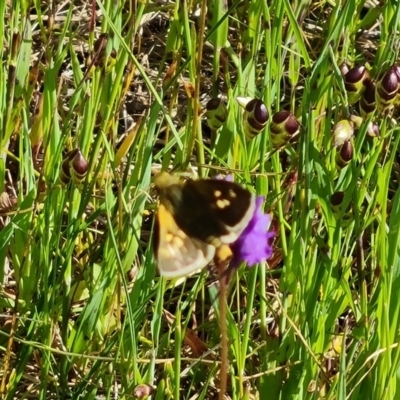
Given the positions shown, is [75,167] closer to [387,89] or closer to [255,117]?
→ [255,117]

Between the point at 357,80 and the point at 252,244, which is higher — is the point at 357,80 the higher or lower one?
the higher one

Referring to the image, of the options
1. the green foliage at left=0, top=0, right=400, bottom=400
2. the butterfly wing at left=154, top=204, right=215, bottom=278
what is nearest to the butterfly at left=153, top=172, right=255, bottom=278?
the butterfly wing at left=154, top=204, right=215, bottom=278

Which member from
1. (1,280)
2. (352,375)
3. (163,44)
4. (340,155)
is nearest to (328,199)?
(340,155)

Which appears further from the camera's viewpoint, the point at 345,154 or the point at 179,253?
the point at 345,154

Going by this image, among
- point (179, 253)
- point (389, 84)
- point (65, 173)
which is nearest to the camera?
point (179, 253)

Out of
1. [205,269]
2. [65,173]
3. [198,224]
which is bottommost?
[205,269]

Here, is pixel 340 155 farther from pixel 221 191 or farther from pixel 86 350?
pixel 86 350

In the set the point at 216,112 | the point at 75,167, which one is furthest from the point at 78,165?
the point at 216,112

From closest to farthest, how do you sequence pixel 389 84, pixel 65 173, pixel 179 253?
pixel 179 253 < pixel 389 84 < pixel 65 173
